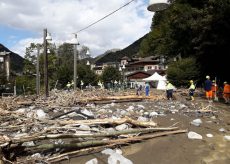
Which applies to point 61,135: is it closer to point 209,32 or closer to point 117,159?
point 117,159

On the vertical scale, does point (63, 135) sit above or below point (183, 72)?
below

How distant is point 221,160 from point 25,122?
5977 millimetres

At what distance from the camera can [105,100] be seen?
23328mm

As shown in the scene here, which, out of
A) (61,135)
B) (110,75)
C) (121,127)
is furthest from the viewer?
(110,75)

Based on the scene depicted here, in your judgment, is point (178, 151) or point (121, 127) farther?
point (121, 127)

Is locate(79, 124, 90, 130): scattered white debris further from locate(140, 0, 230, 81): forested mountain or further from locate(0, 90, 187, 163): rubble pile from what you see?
locate(140, 0, 230, 81): forested mountain

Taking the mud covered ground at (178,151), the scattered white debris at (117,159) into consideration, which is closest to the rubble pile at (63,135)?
the mud covered ground at (178,151)

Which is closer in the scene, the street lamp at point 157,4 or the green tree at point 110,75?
the street lamp at point 157,4

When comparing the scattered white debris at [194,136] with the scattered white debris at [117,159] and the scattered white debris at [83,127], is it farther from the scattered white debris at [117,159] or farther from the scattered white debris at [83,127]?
the scattered white debris at [83,127]

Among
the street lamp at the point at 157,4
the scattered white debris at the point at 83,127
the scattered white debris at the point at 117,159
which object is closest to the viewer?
the street lamp at the point at 157,4

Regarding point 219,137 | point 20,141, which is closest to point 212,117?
point 219,137

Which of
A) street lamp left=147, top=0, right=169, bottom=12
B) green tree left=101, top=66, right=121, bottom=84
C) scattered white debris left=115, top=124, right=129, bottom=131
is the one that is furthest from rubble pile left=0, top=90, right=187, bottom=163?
green tree left=101, top=66, right=121, bottom=84

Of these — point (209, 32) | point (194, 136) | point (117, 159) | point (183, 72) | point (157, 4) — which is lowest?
point (117, 159)

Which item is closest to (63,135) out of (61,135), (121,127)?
(61,135)
